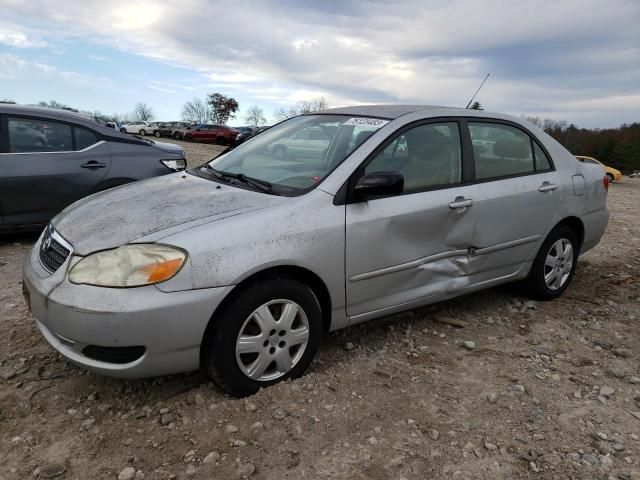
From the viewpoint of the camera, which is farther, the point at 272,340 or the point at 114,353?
the point at 272,340

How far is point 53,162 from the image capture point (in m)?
5.28

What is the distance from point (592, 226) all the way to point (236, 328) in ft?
11.3

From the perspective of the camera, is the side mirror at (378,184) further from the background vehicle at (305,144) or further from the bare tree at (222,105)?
the bare tree at (222,105)

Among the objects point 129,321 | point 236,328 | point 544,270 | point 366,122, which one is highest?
point 366,122

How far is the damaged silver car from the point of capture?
2.41 m

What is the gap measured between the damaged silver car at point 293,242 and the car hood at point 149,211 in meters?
0.01

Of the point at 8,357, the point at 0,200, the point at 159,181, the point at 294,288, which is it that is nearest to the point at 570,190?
the point at 294,288

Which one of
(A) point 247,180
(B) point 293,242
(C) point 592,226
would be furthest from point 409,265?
(C) point 592,226

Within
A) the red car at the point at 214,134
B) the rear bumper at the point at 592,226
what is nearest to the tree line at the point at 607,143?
the red car at the point at 214,134

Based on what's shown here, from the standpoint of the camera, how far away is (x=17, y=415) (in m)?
2.54

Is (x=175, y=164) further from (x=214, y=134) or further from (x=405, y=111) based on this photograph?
(x=214, y=134)

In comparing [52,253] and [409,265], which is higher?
[52,253]

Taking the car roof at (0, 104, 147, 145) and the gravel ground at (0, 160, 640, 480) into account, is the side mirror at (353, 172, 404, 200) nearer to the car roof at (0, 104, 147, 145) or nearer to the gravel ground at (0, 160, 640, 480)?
the gravel ground at (0, 160, 640, 480)

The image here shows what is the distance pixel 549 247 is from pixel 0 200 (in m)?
5.09
